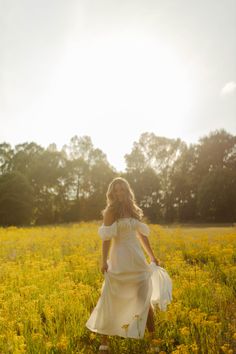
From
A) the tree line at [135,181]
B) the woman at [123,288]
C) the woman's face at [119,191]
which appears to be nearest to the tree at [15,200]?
the tree line at [135,181]

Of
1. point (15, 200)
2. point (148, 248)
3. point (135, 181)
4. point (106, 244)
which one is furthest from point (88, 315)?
point (135, 181)

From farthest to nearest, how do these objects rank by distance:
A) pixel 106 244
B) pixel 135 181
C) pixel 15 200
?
pixel 135 181
pixel 15 200
pixel 106 244

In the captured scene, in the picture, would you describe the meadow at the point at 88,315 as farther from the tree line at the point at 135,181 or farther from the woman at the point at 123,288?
the tree line at the point at 135,181

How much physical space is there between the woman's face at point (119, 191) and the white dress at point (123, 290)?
0.37 meters

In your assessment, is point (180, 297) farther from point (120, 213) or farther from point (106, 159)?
point (106, 159)

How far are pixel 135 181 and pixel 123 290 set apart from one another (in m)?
40.8

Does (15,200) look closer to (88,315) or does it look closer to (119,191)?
(88,315)

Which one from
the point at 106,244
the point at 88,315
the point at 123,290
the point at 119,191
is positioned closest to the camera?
the point at 123,290

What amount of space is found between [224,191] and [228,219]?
3.13m

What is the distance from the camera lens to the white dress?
4.34 meters

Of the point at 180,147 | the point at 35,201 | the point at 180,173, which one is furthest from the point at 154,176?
the point at 35,201

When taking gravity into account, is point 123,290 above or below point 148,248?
below

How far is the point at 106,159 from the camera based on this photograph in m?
49.5

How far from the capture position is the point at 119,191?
4953mm
